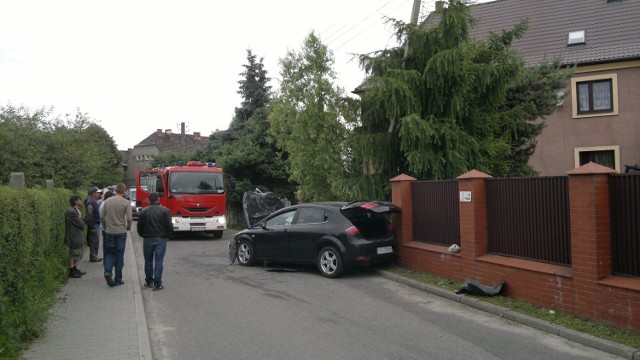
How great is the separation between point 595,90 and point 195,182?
16.2 metres

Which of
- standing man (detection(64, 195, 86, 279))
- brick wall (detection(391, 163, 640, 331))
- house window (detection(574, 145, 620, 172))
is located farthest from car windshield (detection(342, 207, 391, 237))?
house window (detection(574, 145, 620, 172))

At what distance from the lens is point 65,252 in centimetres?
1149

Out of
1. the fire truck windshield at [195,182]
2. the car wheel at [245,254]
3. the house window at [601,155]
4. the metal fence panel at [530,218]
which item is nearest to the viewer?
the metal fence panel at [530,218]

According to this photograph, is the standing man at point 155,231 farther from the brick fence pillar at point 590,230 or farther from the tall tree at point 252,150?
the tall tree at point 252,150

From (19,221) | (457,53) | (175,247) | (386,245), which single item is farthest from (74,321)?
(175,247)

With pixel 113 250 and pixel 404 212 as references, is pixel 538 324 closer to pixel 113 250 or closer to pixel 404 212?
pixel 404 212

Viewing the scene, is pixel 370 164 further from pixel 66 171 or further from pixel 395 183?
pixel 66 171

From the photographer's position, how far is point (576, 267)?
6883mm

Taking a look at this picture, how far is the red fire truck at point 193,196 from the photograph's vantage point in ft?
65.5

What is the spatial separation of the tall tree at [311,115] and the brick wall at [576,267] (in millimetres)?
7721

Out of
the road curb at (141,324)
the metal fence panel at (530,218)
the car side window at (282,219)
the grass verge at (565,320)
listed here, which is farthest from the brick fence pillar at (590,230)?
the car side window at (282,219)

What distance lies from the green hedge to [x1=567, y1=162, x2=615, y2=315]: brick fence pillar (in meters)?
6.53

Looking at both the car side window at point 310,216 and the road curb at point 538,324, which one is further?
the car side window at point 310,216

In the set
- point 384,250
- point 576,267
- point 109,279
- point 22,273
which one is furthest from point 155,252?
point 576,267
